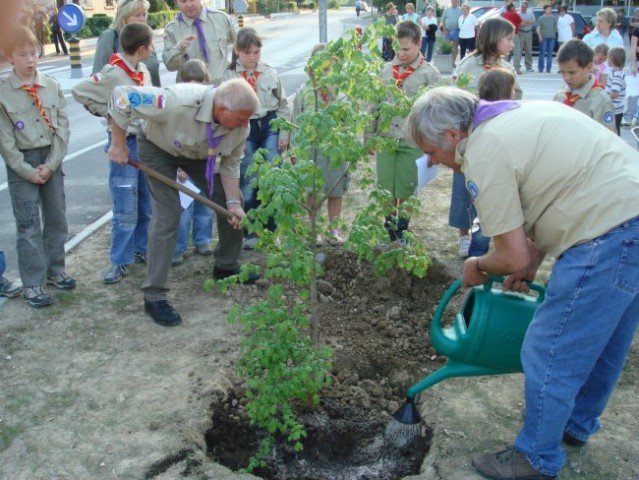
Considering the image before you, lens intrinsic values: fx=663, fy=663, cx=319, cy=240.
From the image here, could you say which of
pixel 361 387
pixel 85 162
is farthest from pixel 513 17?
pixel 361 387

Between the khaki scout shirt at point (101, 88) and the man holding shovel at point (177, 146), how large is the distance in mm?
460

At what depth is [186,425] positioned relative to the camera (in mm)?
3230

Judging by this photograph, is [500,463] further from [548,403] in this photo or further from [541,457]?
[548,403]

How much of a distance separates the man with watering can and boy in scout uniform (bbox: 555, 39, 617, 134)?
235cm

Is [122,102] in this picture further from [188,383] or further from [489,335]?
[489,335]

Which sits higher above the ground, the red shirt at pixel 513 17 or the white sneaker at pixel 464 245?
the red shirt at pixel 513 17

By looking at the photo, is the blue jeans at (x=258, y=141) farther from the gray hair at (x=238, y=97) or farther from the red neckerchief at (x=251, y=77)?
the gray hair at (x=238, y=97)

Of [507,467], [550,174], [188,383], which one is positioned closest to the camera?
[550,174]

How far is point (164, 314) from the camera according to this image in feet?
13.9

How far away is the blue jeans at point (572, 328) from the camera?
96.7 inches

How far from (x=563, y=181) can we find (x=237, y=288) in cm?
280

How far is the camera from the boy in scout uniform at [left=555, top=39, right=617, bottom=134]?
469 cm

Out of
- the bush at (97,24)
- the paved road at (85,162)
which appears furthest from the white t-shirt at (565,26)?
the bush at (97,24)

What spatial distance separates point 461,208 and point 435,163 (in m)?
2.45
